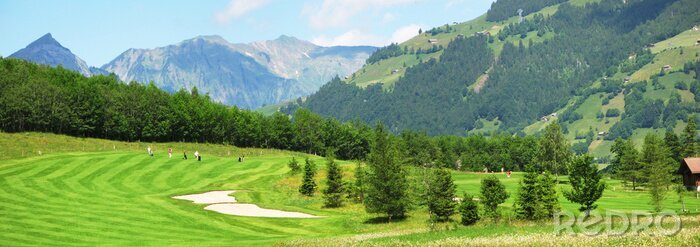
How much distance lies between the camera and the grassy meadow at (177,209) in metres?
46.8

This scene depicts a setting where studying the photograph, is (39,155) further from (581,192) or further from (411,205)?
(581,192)

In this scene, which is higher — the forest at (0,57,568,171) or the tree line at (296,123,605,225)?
the forest at (0,57,568,171)

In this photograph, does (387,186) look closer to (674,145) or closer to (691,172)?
(691,172)

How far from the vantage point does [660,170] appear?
67.6 metres

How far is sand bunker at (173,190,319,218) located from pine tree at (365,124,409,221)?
8.51 meters

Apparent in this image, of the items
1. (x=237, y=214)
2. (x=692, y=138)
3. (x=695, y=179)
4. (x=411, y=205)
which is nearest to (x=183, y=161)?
(x=237, y=214)

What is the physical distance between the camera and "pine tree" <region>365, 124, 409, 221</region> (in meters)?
62.2

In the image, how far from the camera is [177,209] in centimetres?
6488

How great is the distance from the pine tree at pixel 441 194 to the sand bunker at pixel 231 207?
46.3 ft

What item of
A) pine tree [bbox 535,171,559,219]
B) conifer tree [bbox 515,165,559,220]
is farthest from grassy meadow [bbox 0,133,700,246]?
pine tree [bbox 535,171,559,219]

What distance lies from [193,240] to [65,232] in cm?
1010

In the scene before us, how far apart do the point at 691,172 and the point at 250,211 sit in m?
86.6

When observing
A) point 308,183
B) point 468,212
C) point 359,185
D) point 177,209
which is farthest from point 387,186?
point 308,183

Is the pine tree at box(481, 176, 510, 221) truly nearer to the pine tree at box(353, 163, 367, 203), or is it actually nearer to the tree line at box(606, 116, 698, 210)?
the tree line at box(606, 116, 698, 210)
